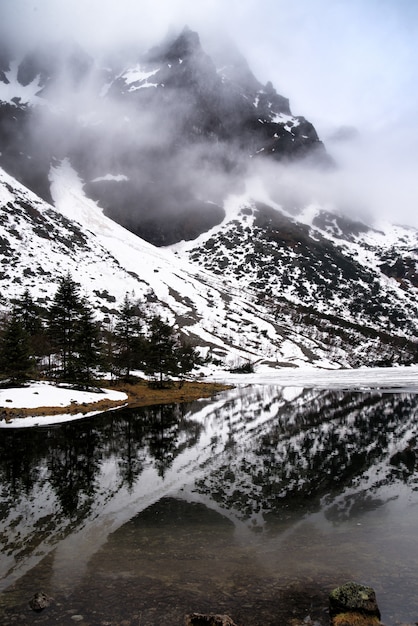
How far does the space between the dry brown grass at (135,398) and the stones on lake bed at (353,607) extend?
1472 inches

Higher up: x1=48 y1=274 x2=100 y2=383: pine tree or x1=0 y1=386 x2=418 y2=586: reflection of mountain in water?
x1=48 y1=274 x2=100 y2=383: pine tree

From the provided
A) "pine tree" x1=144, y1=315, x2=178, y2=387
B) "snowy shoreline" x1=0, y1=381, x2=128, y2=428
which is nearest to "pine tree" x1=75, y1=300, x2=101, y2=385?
"snowy shoreline" x1=0, y1=381, x2=128, y2=428

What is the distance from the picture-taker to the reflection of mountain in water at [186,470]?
15.4 metres

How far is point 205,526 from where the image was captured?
580 inches

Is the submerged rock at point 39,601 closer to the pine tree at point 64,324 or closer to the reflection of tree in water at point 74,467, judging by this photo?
the reflection of tree in water at point 74,467

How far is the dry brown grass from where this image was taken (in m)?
41.6

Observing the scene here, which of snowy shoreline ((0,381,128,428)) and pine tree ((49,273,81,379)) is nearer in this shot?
snowy shoreline ((0,381,128,428))

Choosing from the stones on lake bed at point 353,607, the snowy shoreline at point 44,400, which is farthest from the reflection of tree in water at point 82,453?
the stones on lake bed at point 353,607

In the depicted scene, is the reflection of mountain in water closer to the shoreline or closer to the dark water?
the dark water

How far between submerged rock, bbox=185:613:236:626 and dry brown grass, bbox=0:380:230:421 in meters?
36.0

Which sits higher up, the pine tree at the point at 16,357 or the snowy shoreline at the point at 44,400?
the pine tree at the point at 16,357

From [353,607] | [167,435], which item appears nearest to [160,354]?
[167,435]

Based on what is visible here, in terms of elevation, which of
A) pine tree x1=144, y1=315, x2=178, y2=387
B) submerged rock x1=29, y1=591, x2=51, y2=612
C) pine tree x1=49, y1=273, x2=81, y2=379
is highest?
pine tree x1=49, y1=273, x2=81, y2=379

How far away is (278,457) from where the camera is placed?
24.3 meters
